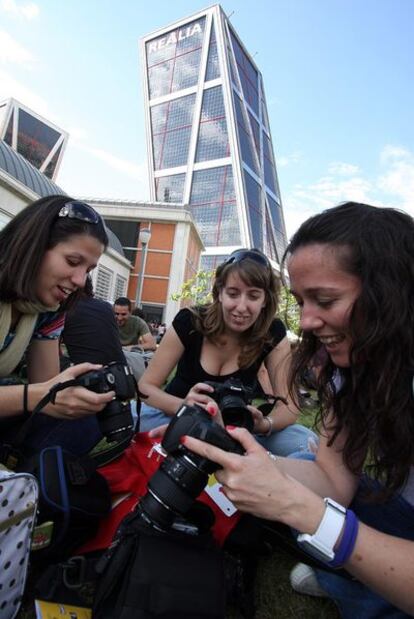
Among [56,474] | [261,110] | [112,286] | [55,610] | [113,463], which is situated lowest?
[55,610]

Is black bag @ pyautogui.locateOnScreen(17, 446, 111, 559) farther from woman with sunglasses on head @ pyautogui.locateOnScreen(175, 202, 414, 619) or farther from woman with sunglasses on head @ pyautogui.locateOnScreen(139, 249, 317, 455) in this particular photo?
woman with sunglasses on head @ pyautogui.locateOnScreen(139, 249, 317, 455)

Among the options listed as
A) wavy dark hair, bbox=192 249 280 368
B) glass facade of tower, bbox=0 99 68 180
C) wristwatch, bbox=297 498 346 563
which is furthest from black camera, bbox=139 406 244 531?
glass facade of tower, bbox=0 99 68 180

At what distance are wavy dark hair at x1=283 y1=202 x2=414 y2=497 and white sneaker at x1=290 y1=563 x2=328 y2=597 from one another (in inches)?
21.7

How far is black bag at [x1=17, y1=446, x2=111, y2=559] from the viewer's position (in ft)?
4.08

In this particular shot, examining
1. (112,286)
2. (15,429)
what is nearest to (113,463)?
(15,429)

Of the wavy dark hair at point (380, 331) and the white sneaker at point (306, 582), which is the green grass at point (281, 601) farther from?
the wavy dark hair at point (380, 331)

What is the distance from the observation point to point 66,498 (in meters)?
1.26

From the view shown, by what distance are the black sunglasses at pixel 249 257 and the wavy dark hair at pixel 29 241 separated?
36.7 inches

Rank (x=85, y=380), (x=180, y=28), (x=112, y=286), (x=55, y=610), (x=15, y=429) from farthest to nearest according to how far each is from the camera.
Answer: (x=180, y=28), (x=112, y=286), (x=15, y=429), (x=85, y=380), (x=55, y=610)

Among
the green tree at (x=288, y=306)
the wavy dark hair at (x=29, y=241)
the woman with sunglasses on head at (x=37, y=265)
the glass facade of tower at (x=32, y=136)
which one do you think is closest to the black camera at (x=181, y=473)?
the green tree at (x=288, y=306)

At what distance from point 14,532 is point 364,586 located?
1065mm

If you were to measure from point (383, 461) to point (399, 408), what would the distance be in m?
0.18

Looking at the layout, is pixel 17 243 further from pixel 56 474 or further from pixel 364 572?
pixel 364 572

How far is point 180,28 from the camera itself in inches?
2089
